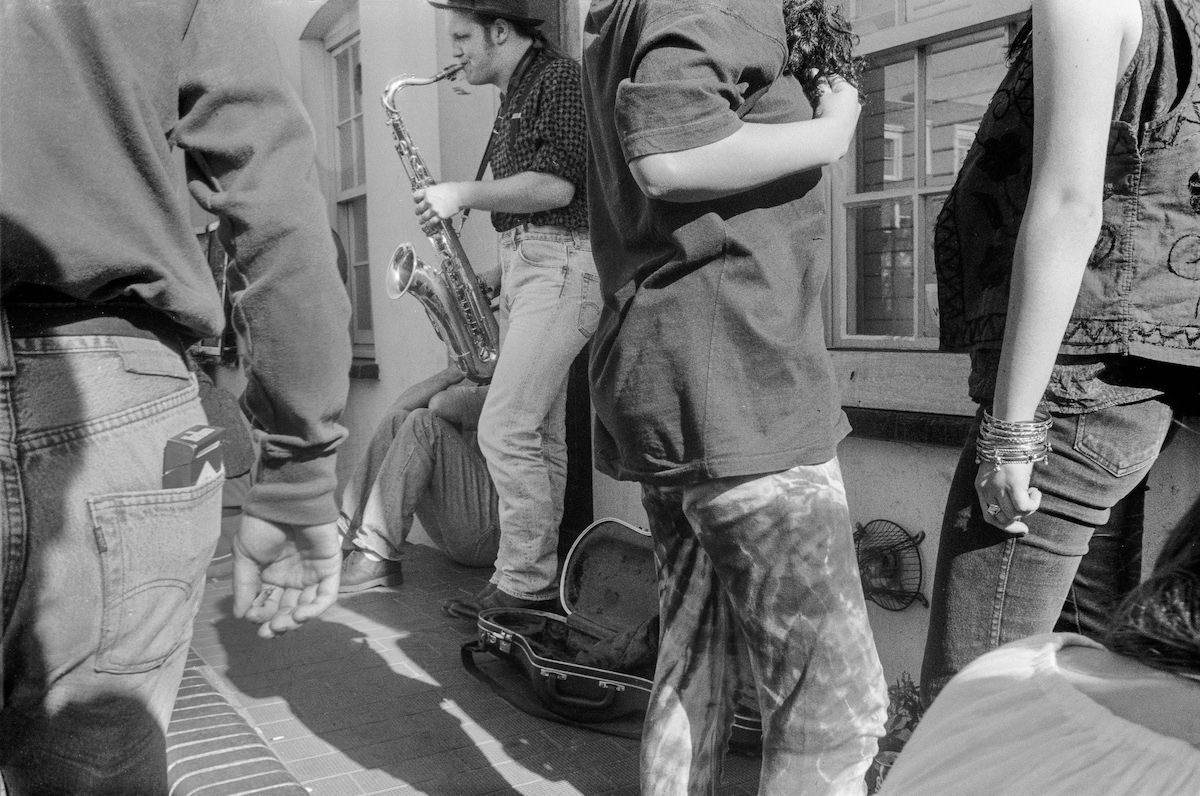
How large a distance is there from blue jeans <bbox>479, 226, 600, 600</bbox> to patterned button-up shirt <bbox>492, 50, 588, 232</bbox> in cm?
8

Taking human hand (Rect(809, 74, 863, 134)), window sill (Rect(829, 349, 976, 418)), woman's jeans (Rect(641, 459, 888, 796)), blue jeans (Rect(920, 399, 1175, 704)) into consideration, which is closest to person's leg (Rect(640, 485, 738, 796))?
woman's jeans (Rect(641, 459, 888, 796))

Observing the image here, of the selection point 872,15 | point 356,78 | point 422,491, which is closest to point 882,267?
point 872,15

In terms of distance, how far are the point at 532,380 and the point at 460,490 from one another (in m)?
1.24

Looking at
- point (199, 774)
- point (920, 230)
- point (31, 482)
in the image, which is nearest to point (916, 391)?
point (920, 230)

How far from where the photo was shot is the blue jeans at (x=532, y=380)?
3.92 meters

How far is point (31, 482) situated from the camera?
4.87ft

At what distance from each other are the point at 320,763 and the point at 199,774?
47cm

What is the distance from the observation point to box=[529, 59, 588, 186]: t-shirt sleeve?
3.78m

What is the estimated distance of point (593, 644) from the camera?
11.2 feet

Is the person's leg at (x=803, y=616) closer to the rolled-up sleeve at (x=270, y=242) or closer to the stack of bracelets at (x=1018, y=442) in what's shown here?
the stack of bracelets at (x=1018, y=442)

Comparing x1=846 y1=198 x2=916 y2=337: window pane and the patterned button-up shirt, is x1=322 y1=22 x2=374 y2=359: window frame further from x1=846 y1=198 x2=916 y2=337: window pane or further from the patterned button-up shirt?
x1=846 y1=198 x2=916 y2=337: window pane

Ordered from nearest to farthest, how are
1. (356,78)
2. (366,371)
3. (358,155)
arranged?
(366,371) < (356,78) < (358,155)

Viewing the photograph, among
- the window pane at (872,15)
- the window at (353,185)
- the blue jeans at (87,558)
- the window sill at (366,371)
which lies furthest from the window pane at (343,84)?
the blue jeans at (87,558)

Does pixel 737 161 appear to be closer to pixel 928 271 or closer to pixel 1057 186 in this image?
pixel 1057 186
